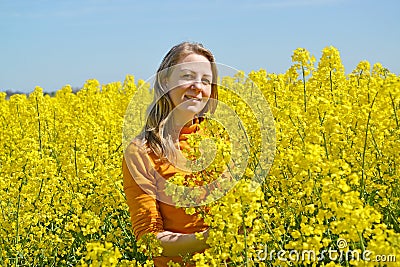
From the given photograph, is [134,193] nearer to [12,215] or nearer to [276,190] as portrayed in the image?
[276,190]

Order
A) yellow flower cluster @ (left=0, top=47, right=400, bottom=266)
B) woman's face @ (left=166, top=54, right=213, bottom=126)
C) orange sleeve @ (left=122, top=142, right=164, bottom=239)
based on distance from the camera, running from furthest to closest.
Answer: woman's face @ (left=166, top=54, right=213, bottom=126), orange sleeve @ (left=122, top=142, right=164, bottom=239), yellow flower cluster @ (left=0, top=47, right=400, bottom=266)

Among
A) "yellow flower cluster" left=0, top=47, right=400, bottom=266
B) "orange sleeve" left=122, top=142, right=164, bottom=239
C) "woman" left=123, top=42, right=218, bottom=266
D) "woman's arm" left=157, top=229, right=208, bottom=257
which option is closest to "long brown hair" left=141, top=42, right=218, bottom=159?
"woman" left=123, top=42, right=218, bottom=266

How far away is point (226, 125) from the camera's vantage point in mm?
4410

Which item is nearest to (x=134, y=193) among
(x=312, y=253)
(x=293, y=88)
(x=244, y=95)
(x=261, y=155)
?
(x=261, y=155)

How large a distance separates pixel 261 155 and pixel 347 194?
151cm

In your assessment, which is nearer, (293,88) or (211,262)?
(211,262)

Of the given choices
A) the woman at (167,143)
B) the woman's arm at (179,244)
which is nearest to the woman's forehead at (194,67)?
the woman at (167,143)

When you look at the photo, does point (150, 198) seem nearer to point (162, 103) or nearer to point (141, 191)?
point (141, 191)

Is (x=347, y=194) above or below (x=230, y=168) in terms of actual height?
below

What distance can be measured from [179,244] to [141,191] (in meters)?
0.43

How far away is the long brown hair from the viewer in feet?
13.1

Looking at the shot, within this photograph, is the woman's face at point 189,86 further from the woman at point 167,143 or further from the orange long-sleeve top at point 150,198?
the orange long-sleeve top at point 150,198

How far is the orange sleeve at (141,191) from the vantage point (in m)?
3.79

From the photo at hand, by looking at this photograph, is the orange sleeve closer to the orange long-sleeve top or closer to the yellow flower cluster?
the orange long-sleeve top
